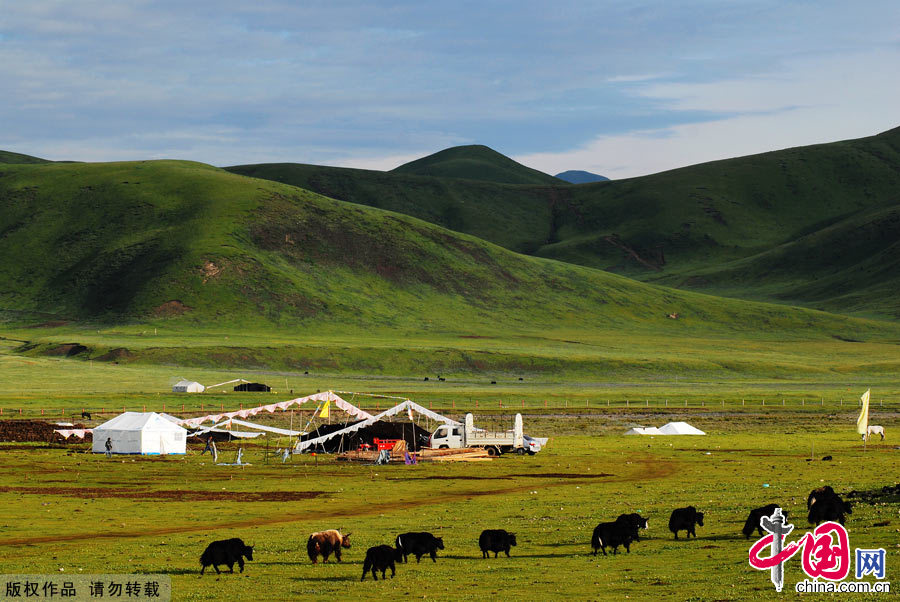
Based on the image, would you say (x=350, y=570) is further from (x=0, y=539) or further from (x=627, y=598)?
(x=0, y=539)

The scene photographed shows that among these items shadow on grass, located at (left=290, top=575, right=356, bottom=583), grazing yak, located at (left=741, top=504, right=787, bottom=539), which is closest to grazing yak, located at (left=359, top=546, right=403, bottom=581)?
shadow on grass, located at (left=290, top=575, right=356, bottom=583)

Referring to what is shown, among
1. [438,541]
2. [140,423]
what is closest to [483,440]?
[140,423]

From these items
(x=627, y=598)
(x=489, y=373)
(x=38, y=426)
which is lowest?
(x=627, y=598)

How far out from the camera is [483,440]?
6656 centimetres

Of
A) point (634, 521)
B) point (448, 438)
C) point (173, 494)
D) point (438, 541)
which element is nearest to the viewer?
point (438, 541)

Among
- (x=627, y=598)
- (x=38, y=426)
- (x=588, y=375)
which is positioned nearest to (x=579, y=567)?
(x=627, y=598)

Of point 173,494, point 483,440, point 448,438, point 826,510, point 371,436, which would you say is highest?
point 371,436

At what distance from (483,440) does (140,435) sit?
21028mm

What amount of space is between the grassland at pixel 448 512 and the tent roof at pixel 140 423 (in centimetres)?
268

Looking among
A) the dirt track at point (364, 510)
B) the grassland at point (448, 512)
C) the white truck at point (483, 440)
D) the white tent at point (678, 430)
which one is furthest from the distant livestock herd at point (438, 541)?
the white tent at point (678, 430)

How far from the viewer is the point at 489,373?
170 meters

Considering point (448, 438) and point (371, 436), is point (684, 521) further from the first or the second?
point (371, 436)

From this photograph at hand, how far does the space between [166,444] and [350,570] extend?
4384 centimetres

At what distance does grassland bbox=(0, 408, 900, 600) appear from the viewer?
23.6 meters
